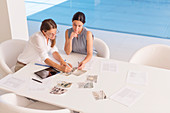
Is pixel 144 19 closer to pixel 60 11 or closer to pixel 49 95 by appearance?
pixel 60 11

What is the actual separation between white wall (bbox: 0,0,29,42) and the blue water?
3024 millimetres

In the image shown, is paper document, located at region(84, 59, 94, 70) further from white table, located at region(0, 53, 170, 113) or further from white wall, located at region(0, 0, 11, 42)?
white wall, located at region(0, 0, 11, 42)

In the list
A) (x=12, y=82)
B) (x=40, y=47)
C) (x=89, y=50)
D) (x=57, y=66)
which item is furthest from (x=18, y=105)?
(x=89, y=50)

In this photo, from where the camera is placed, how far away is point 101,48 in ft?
10.8

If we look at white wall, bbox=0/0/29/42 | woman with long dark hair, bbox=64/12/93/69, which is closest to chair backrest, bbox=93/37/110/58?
woman with long dark hair, bbox=64/12/93/69

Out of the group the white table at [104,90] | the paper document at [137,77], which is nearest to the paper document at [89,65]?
the white table at [104,90]

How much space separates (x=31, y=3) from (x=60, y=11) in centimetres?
140

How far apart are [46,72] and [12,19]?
156 cm

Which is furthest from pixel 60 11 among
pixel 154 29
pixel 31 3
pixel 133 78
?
pixel 133 78

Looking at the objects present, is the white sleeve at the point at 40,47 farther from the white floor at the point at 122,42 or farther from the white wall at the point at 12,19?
the white floor at the point at 122,42

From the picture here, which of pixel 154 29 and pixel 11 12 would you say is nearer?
pixel 11 12

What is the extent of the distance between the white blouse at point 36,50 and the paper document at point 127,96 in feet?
3.36

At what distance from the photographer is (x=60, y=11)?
→ 857cm

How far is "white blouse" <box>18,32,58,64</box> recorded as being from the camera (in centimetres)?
282
